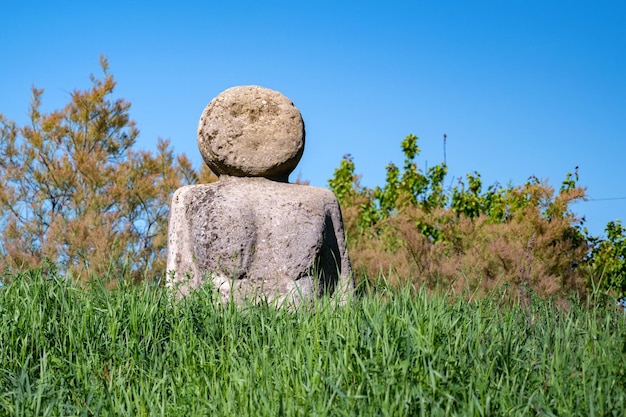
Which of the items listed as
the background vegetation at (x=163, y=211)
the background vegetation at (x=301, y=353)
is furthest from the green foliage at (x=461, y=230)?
the background vegetation at (x=301, y=353)

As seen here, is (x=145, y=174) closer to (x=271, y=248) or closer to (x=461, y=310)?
(x=271, y=248)

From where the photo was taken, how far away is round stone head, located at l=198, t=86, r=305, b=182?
5.28 meters

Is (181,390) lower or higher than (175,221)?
lower

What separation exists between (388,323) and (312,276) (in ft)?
4.32

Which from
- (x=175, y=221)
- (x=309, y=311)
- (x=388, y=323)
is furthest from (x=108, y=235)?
(x=388, y=323)

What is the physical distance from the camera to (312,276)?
512 cm

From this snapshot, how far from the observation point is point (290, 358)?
148 inches

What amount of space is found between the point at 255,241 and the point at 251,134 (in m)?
0.76

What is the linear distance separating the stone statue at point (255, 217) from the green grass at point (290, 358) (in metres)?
0.32

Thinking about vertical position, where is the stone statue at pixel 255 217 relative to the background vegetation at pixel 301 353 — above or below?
above

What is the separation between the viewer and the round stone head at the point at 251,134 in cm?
528

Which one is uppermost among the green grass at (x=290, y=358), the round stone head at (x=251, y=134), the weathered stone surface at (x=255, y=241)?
the round stone head at (x=251, y=134)

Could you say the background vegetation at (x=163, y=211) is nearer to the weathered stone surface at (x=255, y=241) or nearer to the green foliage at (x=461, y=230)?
the green foliage at (x=461, y=230)

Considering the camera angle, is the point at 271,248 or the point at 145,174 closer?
→ the point at 271,248
